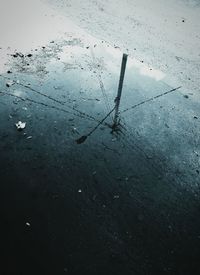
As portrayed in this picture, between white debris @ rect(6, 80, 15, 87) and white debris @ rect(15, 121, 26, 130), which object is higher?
white debris @ rect(6, 80, 15, 87)

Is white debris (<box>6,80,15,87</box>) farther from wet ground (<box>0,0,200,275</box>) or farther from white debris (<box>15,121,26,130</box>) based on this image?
white debris (<box>15,121,26,130</box>)

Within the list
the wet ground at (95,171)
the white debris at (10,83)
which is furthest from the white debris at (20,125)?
the white debris at (10,83)

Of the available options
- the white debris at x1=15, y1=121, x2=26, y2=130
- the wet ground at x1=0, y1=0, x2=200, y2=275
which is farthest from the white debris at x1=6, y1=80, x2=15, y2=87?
the white debris at x1=15, y1=121, x2=26, y2=130

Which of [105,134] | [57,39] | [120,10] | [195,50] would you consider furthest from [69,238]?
[120,10]

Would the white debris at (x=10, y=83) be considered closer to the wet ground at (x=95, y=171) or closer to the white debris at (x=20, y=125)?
the wet ground at (x=95, y=171)

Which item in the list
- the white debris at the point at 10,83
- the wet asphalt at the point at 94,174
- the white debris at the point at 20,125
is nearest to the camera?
the wet asphalt at the point at 94,174

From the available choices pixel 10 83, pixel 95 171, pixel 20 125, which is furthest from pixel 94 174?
pixel 10 83
